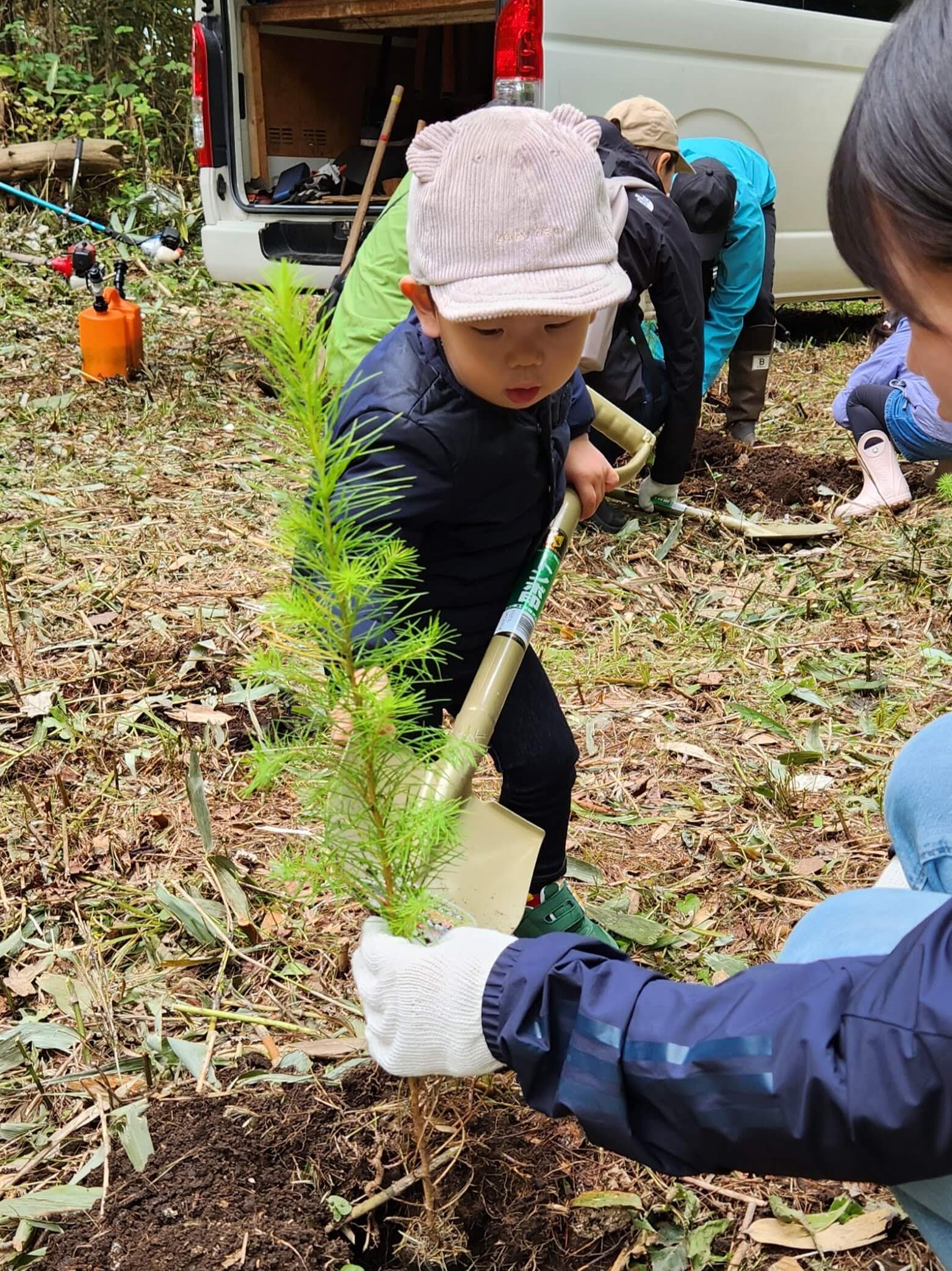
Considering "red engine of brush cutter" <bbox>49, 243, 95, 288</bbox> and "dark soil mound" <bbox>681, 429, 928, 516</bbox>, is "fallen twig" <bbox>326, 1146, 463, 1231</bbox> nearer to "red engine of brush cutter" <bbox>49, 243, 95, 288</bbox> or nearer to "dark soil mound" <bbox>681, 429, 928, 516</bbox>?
"dark soil mound" <bbox>681, 429, 928, 516</bbox>

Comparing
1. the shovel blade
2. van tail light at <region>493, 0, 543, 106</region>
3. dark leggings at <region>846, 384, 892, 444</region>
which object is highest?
van tail light at <region>493, 0, 543, 106</region>

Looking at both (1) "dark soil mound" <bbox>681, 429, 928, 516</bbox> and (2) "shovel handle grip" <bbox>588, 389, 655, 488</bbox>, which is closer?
(2) "shovel handle grip" <bbox>588, 389, 655, 488</bbox>

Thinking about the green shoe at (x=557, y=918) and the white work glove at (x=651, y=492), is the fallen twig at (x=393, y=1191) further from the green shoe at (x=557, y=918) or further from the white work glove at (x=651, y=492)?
the white work glove at (x=651, y=492)

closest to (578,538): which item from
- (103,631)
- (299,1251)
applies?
(103,631)

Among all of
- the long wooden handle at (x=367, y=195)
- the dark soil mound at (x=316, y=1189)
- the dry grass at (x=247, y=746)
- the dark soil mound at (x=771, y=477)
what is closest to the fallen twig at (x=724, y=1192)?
the dry grass at (x=247, y=746)

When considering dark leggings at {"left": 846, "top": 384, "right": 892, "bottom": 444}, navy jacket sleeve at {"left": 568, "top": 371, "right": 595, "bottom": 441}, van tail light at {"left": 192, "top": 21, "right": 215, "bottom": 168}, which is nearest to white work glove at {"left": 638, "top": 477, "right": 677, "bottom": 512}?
dark leggings at {"left": 846, "top": 384, "right": 892, "bottom": 444}

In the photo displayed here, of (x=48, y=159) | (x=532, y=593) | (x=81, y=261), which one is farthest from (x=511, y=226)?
(x=48, y=159)

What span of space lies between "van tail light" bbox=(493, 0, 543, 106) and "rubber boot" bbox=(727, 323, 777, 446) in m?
1.44

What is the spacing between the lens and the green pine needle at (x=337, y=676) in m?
1.03

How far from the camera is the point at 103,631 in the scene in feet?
10.1

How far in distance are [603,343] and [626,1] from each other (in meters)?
1.85

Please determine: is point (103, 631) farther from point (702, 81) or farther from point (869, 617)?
point (702, 81)

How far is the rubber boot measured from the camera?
16.3ft

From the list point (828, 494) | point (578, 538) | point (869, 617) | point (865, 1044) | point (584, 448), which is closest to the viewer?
point (865, 1044)
